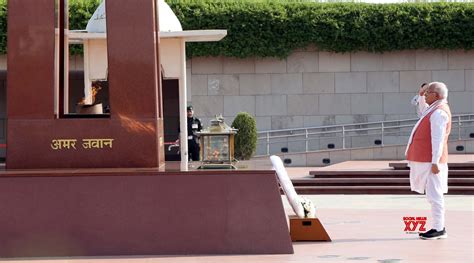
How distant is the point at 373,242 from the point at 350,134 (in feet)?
58.3

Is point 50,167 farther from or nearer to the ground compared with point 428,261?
farther from the ground

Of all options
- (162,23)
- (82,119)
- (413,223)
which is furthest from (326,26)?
(82,119)

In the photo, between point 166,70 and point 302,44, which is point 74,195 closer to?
point 166,70

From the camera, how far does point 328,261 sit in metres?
9.84

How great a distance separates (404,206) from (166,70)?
21.3 feet

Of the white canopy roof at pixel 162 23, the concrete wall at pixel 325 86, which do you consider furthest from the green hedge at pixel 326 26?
the white canopy roof at pixel 162 23

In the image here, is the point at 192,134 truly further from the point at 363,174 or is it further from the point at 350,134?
the point at 350,134

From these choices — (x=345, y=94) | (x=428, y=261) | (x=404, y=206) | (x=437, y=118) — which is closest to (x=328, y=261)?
(x=428, y=261)

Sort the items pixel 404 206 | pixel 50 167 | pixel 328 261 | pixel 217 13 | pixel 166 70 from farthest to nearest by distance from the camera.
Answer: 1. pixel 217 13
2. pixel 166 70
3. pixel 404 206
4. pixel 50 167
5. pixel 328 261

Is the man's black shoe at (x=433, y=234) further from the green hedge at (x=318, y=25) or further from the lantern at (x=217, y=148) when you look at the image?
the green hedge at (x=318, y=25)

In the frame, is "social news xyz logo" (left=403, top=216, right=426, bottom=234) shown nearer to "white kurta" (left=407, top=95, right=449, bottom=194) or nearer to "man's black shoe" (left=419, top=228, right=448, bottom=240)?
"man's black shoe" (left=419, top=228, right=448, bottom=240)

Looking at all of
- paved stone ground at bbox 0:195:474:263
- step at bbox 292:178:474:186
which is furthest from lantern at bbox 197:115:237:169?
step at bbox 292:178:474:186

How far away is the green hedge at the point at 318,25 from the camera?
94.6 feet

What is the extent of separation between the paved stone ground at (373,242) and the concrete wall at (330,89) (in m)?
12.1
